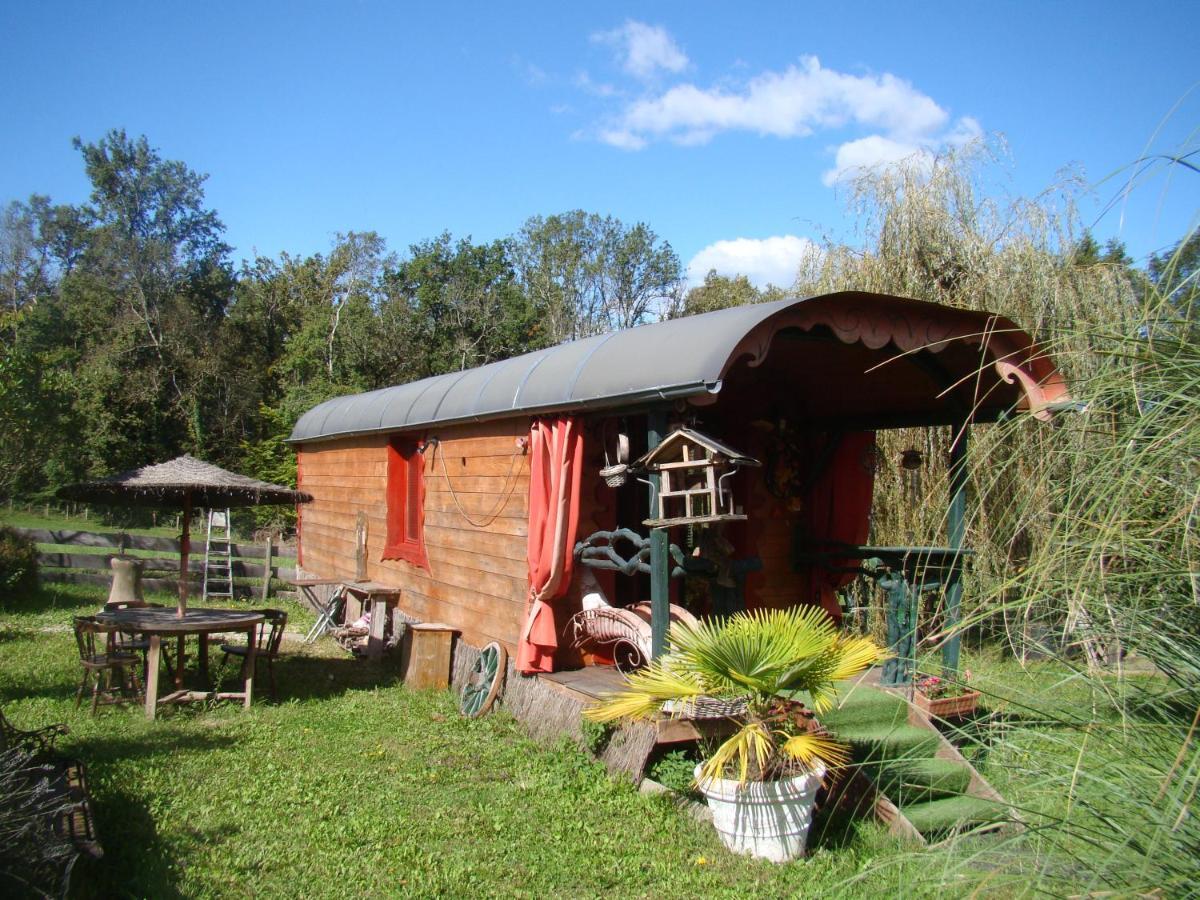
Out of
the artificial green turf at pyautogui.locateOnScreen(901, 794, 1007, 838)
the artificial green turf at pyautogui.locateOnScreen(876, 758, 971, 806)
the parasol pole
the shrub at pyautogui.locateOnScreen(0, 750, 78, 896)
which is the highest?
the parasol pole

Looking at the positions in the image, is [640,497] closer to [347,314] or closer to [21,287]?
[347,314]

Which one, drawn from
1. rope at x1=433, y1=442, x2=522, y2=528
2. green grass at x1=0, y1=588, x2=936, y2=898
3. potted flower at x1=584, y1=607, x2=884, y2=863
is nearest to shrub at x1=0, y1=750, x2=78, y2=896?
green grass at x1=0, y1=588, x2=936, y2=898

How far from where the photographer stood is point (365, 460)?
11.3m

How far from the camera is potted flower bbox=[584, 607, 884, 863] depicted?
4602 mm

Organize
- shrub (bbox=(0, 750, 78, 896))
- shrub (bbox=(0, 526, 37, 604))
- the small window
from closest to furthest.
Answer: shrub (bbox=(0, 750, 78, 896)) → the small window → shrub (bbox=(0, 526, 37, 604))

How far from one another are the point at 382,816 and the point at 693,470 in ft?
8.89

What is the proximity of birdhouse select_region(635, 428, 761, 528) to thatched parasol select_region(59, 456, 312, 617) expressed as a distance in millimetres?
3937

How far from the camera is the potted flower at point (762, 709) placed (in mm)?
4602

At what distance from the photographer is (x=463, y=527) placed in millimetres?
8570

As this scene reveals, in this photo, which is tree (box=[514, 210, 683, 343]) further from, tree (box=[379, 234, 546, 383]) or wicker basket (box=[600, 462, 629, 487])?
wicker basket (box=[600, 462, 629, 487])

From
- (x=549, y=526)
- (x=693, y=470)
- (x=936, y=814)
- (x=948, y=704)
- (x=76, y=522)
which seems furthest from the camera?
(x=76, y=522)

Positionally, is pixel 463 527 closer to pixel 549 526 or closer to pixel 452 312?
pixel 549 526

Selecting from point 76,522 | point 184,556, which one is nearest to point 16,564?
point 184,556

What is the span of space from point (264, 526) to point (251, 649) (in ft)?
50.4
